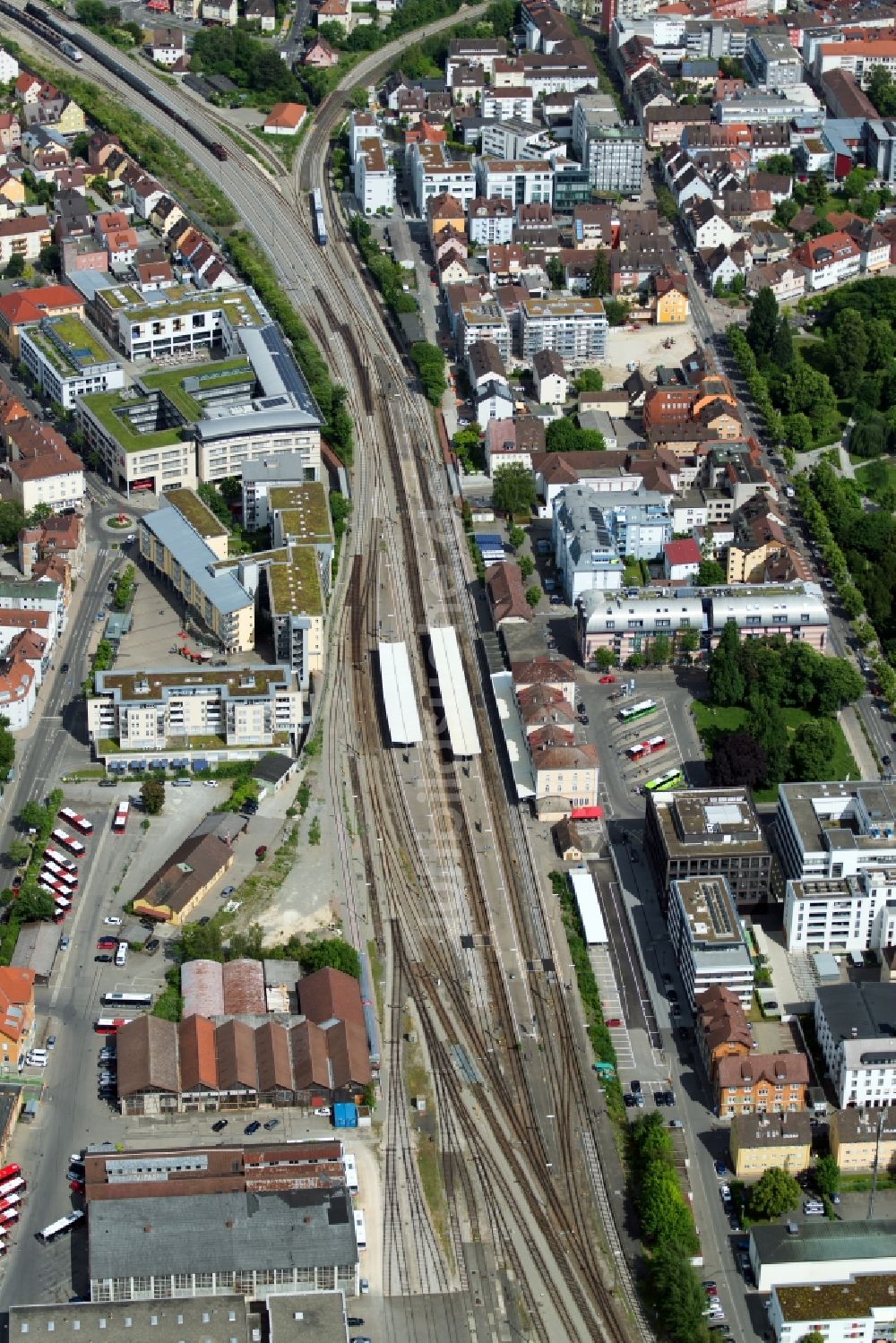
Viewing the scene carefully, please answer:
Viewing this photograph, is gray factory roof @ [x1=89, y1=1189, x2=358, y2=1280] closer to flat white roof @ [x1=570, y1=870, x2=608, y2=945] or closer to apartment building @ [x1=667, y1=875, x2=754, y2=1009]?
apartment building @ [x1=667, y1=875, x2=754, y2=1009]

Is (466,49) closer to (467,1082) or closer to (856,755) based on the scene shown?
(856,755)

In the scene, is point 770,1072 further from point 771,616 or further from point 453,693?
point 771,616

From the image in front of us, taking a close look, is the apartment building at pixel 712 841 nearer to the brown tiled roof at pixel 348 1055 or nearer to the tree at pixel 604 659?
the brown tiled roof at pixel 348 1055

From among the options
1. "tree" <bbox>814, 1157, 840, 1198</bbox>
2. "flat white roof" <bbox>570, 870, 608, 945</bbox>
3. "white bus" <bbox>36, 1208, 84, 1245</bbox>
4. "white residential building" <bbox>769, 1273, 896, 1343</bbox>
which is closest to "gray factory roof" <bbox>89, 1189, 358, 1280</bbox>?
"white bus" <bbox>36, 1208, 84, 1245</bbox>

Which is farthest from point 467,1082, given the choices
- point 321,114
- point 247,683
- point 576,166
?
point 321,114

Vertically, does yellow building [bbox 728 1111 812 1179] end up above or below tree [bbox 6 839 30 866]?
below

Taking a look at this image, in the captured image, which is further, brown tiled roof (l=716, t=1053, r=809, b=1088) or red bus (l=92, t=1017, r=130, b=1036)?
red bus (l=92, t=1017, r=130, b=1036)
